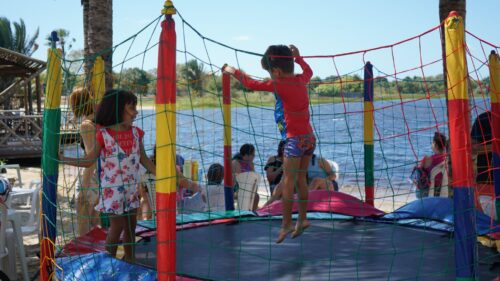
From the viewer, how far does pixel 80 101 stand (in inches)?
170

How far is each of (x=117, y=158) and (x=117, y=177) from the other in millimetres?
118

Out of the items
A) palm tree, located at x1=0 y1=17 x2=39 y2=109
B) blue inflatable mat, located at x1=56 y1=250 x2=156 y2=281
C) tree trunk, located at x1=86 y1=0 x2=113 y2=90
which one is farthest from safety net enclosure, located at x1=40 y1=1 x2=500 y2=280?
palm tree, located at x1=0 y1=17 x2=39 y2=109

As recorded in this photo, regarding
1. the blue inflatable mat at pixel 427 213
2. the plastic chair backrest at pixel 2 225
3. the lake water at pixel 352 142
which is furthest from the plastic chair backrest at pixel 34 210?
the blue inflatable mat at pixel 427 213

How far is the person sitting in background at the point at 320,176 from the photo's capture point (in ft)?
21.6

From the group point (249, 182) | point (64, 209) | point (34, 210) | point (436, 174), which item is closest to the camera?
point (34, 210)

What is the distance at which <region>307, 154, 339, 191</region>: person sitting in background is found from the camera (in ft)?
21.6

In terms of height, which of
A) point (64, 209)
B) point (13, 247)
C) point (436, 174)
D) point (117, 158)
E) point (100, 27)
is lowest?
point (64, 209)

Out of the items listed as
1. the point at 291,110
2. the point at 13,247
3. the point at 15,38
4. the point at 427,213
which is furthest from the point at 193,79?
the point at 15,38

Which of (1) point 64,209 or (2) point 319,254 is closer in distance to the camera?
(2) point 319,254

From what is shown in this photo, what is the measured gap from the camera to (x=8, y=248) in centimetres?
428

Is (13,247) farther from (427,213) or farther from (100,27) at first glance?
(427,213)

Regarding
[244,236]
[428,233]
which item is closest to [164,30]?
[244,236]

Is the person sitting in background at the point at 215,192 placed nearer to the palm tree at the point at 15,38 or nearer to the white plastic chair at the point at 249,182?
the white plastic chair at the point at 249,182

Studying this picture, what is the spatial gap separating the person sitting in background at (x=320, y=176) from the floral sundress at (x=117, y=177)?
10.2ft
